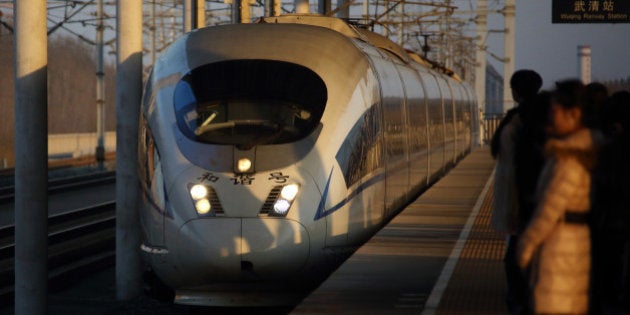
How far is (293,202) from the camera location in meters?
10.1

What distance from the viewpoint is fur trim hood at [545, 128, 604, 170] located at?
5.68 m

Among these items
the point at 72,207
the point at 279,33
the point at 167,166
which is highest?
the point at 279,33

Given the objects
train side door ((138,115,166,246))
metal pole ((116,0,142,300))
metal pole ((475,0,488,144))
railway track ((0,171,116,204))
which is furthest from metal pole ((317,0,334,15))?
metal pole ((475,0,488,144))

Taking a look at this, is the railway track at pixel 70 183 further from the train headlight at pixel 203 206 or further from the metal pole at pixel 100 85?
the train headlight at pixel 203 206

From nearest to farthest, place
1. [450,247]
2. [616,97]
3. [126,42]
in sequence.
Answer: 1. [616,97]
2. [450,247]
3. [126,42]

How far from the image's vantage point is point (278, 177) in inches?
397

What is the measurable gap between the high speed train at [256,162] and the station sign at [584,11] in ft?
45.3

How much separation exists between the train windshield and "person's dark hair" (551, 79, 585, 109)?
4749mm

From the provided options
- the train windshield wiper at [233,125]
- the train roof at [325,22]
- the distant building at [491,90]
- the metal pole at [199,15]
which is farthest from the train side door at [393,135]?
the distant building at [491,90]

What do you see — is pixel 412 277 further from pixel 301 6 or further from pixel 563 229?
pixel 301 6

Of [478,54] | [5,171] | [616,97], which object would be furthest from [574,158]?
[478,54]

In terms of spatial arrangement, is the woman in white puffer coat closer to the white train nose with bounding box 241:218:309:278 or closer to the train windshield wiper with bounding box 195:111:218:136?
the white train nose with bounding box 241:218:309:278

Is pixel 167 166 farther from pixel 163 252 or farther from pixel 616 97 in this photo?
pixel 616 97

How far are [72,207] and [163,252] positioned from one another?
1617 cm
